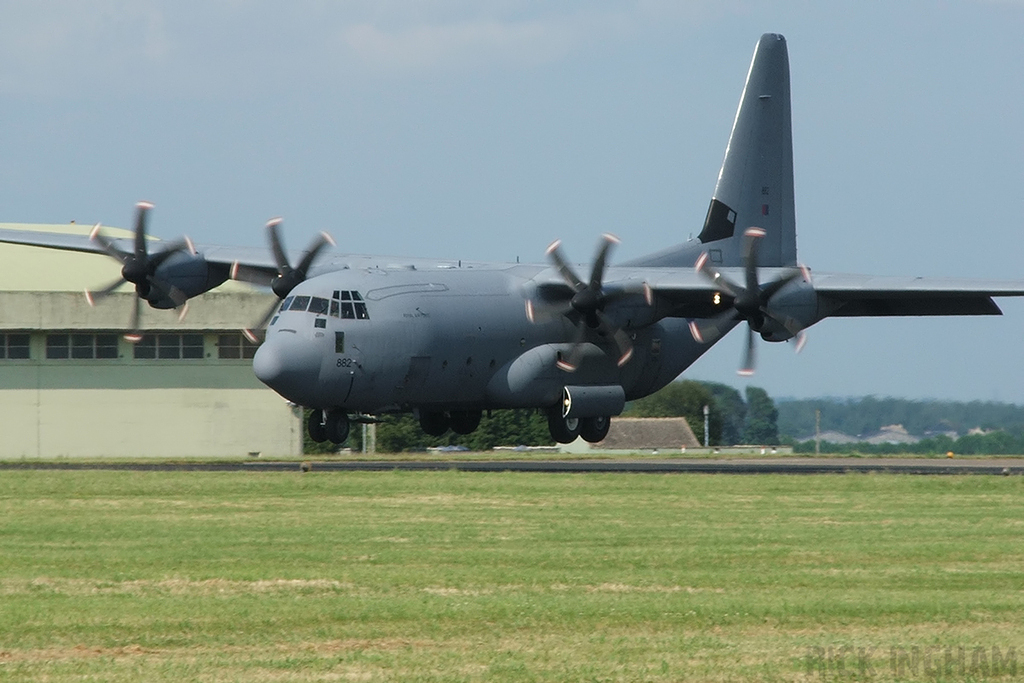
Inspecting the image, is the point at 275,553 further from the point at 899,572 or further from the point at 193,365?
the point at 193,365

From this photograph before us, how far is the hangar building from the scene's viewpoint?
175 ft

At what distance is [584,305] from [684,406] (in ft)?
207

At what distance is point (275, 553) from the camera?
20109mm

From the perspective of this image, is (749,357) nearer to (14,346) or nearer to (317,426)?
(317,426)

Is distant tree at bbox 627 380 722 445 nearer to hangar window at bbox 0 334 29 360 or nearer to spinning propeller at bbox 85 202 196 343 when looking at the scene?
hangar window at bbox 0 334 29 360

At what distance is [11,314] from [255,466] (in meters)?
17.6

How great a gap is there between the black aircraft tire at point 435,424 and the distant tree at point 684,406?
58214 millimetres

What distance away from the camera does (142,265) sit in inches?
1620

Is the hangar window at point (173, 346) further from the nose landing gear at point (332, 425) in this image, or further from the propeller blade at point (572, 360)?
the propeller blade at point (572, 360)

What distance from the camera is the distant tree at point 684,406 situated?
100125 millimetres

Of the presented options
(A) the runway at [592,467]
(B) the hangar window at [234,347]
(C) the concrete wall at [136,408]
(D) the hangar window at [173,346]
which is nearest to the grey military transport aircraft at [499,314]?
(A) the runway at [592,467]

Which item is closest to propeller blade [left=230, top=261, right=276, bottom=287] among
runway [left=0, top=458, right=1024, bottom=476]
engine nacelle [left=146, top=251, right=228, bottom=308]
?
engine nacelle [left=146, top=251, right=228, bottom=308]

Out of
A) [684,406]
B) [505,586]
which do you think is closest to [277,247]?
[505,586]

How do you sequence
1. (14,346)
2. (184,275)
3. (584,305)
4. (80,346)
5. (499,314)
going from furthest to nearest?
(80,346), (14,346), (184,275), (499,314), (584,305)
